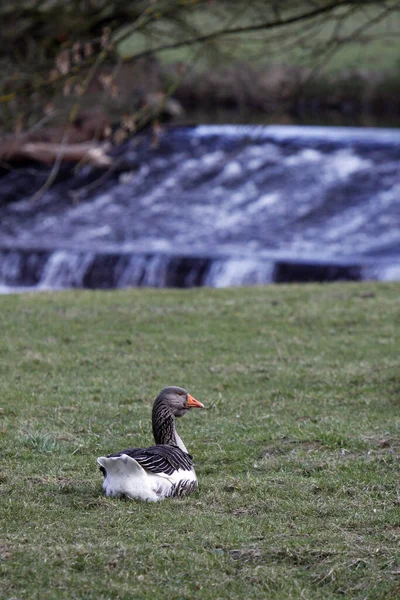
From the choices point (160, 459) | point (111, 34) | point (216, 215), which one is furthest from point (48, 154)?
point (160, 459)

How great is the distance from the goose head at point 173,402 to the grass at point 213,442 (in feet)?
1.82

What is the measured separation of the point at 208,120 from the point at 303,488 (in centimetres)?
2933

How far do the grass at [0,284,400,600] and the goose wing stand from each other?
0.25 metres

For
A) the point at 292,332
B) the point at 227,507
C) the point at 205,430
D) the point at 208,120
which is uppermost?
the point at 227,507

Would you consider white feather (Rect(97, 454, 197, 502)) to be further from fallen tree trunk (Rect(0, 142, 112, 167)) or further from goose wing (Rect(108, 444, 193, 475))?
fallen tree trunk (Rect(0, 142, 112, 167))

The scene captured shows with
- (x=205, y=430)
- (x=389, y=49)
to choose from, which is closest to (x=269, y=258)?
(x=205, y=430)

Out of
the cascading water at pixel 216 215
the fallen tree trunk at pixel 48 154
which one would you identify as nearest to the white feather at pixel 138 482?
the cascading water at pixel 216 215

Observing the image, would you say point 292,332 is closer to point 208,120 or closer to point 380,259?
point 380,259

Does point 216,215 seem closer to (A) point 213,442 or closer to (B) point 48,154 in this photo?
(B) point 48,154

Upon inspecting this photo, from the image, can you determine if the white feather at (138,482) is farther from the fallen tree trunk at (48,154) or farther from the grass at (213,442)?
the fallen tree trunk at (48,154)

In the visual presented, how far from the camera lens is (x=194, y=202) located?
88.2 feet

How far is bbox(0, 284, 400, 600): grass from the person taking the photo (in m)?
5.11

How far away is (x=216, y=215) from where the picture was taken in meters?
25.5

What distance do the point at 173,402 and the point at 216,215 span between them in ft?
61.8
